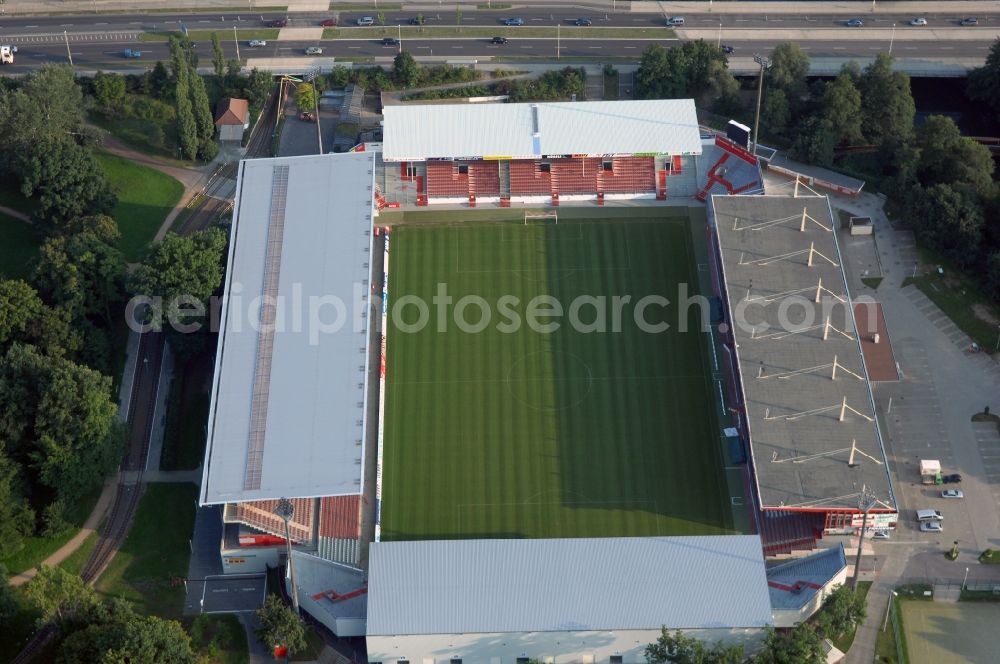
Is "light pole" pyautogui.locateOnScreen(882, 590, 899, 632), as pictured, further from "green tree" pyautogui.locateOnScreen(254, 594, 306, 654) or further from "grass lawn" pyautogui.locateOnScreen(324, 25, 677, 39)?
"grass lawn" pyautogui.locateOnScreen(324, 25, 677, 39)

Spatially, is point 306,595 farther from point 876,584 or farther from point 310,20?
point 310,20

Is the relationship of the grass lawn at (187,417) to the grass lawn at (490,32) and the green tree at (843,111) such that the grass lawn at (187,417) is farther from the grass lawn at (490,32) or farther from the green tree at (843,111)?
the green tree at (843,111)

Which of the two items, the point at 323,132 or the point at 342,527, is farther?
the point at 323,132

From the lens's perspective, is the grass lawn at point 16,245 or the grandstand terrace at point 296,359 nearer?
the grandstand terrace at point 296,359

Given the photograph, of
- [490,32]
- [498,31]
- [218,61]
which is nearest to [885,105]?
[498,31]

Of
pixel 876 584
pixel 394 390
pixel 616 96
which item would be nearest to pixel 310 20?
pixel 616 96

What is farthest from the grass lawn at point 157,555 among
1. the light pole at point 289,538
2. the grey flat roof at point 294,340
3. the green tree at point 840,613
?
the green tree at point 840,613

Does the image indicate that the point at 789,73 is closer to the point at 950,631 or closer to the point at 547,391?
the point at 547,391
